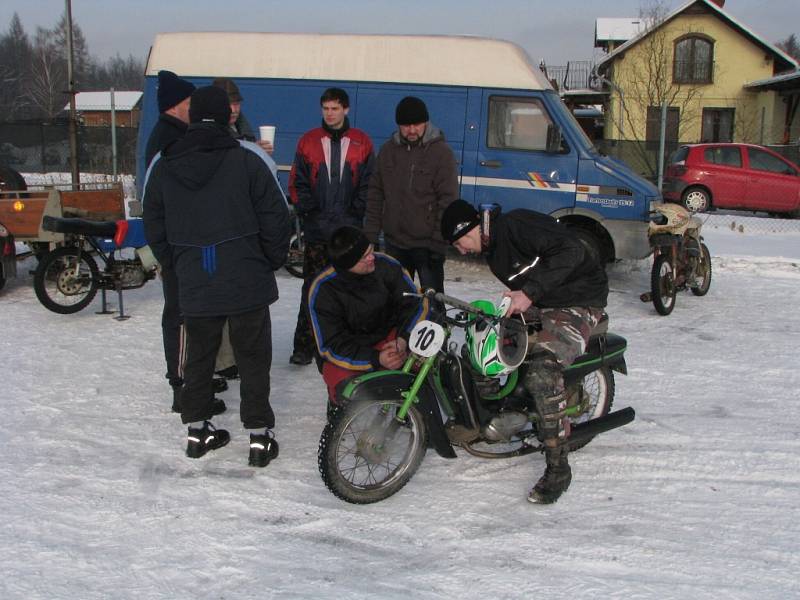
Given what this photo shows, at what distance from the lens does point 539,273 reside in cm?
373

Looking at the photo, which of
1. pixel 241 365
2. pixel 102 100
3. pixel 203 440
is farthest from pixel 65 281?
pixel 102 100

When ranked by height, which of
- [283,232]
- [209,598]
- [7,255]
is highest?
[283,232]

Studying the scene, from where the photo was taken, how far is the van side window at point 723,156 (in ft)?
56.3

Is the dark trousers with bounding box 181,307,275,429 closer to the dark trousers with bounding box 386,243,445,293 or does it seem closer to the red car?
the dark trousers with bounding box 386,243,445,293

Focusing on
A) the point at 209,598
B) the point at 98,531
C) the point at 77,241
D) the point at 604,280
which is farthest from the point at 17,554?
the point at 77,241

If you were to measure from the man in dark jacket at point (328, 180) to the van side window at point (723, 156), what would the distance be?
1355cm

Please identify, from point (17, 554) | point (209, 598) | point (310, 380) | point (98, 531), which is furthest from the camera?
point (310, 380)

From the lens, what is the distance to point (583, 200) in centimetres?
900

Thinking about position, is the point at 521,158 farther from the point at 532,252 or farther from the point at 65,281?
the point at 532,252

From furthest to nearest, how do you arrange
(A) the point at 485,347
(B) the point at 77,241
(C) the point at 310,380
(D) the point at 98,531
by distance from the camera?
(B) the point at 77,241, (C) the point at 310,380, (A) the point at 485,347, (D) the point at 98,531

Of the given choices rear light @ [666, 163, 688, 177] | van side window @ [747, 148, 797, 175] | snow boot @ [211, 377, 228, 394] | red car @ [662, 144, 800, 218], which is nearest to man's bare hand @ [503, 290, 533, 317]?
snow boot @ [211, 377, 228, 394]

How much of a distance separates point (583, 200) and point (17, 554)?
7133mm

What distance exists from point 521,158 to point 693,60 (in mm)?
27393

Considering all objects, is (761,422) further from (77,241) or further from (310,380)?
(77,241)
